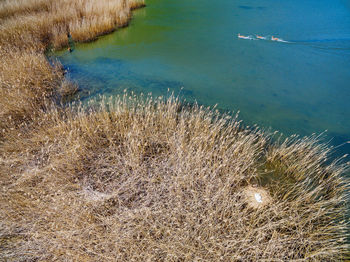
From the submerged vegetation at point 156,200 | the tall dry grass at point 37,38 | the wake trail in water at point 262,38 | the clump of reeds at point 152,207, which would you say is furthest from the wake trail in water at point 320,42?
the clump of reeds at point 152,207

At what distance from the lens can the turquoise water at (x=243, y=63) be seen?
4402 millimetres

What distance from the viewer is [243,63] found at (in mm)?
5852

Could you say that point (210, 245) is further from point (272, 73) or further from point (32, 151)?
point (272, 73)

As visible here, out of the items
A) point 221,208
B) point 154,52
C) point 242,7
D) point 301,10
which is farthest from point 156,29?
point 221,208

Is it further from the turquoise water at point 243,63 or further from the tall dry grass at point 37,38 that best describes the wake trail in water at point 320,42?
the tall dry grass at point 37,38

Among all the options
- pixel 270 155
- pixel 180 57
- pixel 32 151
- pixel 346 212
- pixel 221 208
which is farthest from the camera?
pixel 180 57

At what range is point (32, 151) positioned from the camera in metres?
2.94

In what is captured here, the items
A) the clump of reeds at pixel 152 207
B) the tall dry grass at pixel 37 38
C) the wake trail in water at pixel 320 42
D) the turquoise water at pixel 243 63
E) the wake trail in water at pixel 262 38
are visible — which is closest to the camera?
the clump of reeds at pixel 152 207

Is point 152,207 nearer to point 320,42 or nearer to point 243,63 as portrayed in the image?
point 243,63

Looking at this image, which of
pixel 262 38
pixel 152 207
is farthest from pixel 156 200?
pixel 262 38

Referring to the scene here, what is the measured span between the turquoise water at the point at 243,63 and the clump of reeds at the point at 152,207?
161 centimetres

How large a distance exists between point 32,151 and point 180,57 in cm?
439

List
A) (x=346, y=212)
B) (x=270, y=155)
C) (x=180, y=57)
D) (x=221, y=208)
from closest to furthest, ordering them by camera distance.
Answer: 1. (x=221, y=208)
2. (x=346, y=212)
3. (x=270, y=155)
4. (x=180, y=57)

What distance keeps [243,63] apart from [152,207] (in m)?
4.80
